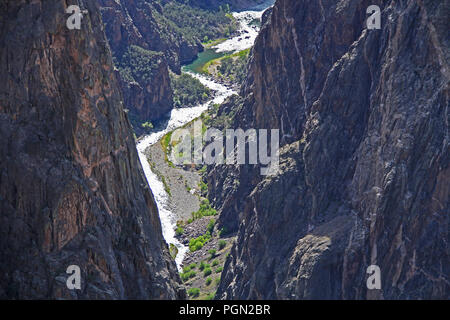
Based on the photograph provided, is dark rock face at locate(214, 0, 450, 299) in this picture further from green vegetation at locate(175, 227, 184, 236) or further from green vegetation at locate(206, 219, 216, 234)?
green vegetation at locate(175, 227, 184, 236)

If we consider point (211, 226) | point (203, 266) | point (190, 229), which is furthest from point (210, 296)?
point (190, 229)

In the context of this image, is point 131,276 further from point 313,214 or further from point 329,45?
point 329,45

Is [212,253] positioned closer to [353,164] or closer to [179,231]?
[179,231]

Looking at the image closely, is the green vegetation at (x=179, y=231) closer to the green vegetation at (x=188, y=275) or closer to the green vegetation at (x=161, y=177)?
the green vegetation at (x=161, y=177)

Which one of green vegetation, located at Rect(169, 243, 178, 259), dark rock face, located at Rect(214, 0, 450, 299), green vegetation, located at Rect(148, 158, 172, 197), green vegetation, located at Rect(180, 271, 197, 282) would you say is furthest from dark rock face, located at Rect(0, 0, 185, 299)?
green vegetation, located at Rect(148, 158, 172, 197)
